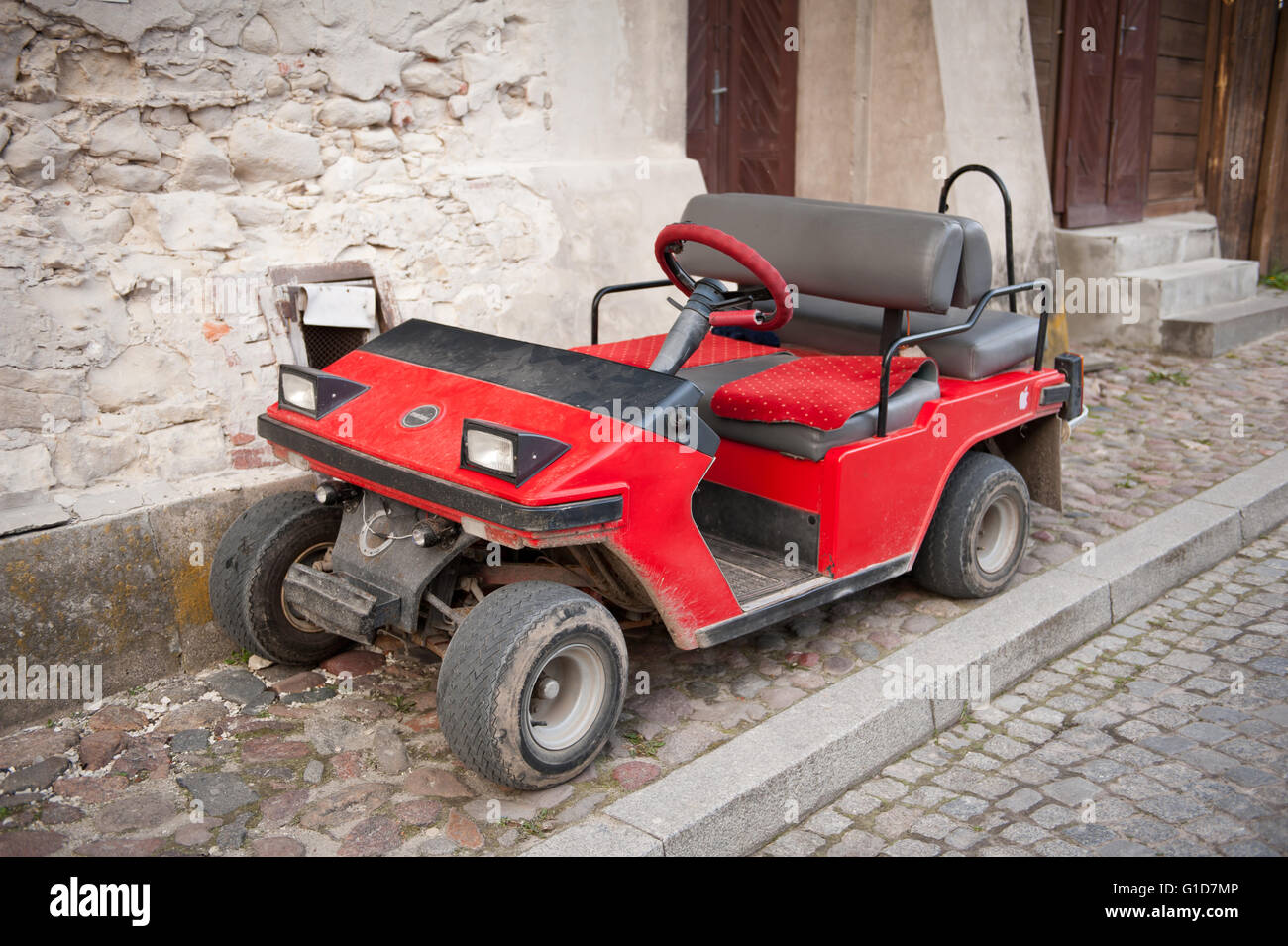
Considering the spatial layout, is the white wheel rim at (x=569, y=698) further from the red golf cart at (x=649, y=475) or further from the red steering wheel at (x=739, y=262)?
the red steering wheel at (x=739, y=262)

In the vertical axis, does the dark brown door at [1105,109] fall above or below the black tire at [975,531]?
above

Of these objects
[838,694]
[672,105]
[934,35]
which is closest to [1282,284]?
[934,35]

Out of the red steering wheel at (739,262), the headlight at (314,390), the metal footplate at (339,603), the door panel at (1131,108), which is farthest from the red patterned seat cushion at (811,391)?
the door panel at (1131,108)

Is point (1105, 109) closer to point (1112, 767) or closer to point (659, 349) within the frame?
Result: point (659, 349)

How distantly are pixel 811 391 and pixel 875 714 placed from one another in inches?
43.2

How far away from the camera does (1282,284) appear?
11039 mm

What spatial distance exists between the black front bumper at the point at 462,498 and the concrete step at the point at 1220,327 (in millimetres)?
7061

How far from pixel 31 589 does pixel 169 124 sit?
68.8 inches

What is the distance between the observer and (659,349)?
4.16 m

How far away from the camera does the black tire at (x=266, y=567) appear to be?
12.3ft

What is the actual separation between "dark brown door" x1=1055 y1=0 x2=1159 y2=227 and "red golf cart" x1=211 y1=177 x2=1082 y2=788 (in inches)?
213

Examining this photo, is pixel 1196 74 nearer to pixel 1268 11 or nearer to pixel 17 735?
pixel 1268 11

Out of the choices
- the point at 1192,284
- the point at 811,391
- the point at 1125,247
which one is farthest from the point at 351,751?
the point at 1192,284

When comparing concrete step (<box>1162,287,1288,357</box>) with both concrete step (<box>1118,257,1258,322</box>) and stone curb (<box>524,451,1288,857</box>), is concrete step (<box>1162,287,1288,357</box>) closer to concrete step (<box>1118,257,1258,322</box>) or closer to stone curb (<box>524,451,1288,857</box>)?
concrete step (<box>1118,257,1258,322</box>)
